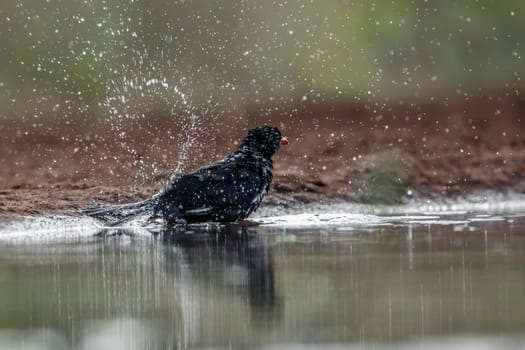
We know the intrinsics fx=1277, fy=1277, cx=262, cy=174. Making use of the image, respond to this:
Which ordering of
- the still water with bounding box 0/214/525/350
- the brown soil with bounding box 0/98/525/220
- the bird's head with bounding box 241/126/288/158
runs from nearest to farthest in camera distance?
the still water with bounding box 0/214/525/350
the bird's head with bounding box 241/126/288/158
the brown soil with bounding box 0/98/525/220

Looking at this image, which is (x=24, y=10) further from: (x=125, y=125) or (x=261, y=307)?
(x=261, y=307)

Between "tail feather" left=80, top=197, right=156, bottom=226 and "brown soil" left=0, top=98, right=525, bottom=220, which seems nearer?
"tail feather" left=80, top=197, right=156, bottom=226

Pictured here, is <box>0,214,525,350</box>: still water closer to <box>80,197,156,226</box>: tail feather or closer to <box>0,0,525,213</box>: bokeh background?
<box>80,197,156,226</box>: tail feather

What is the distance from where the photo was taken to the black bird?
9.57 metres

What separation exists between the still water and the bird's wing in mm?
1126

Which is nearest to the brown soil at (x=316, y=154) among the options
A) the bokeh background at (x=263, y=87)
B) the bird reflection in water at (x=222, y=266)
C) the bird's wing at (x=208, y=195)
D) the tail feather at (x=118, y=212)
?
the bokeh background at (x=263, y=87)

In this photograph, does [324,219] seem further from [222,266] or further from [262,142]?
[222,266]

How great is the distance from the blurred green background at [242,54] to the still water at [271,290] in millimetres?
6316

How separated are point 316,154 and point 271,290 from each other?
7.74m

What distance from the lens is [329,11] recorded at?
15711 mm

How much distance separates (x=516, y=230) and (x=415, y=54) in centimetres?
757

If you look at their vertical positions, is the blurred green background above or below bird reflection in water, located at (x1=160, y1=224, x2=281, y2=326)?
above

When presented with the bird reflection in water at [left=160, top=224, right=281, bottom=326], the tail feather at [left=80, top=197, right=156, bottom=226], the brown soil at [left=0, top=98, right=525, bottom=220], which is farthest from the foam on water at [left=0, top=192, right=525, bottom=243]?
the brown soil at [left=0, top=98, right=525, bottom=220]

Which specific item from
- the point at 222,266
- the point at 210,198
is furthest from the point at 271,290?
the point at 210,198
